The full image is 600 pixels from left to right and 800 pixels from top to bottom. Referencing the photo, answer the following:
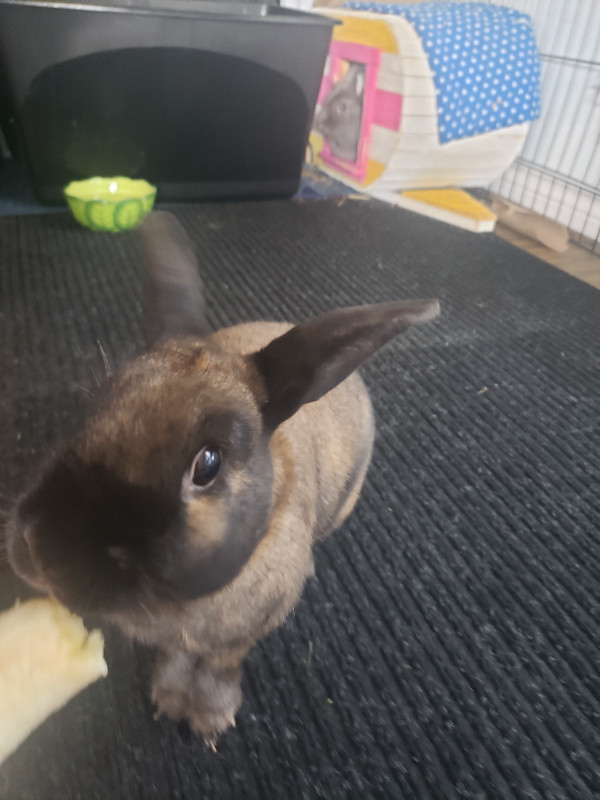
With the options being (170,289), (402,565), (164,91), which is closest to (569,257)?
(164,91)

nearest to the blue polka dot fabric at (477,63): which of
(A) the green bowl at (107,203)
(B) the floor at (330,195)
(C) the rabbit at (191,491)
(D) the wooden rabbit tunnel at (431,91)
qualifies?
(D) the wooden rabbit tunnel at (431,91)

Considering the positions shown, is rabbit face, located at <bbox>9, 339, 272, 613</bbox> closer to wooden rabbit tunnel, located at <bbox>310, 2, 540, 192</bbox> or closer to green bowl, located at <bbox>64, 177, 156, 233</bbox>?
green bowl, located at <bbox>64, 177, 156, 233</bbox>

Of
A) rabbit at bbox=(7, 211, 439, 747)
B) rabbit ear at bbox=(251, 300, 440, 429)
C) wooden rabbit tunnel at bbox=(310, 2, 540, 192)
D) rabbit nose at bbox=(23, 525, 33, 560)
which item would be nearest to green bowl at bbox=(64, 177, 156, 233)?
wooden rabbit tunnel at bbox=(310, 2, 540, 192)

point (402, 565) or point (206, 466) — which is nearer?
point (206, 466)

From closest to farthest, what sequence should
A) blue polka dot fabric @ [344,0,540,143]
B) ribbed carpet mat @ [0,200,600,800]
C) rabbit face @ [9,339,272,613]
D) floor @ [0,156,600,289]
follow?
1. rabbit face @ [9,339,272,613]
2. ribbed carpet mat @ [0,200,600,800]
3. floor @ [0,156,600,289]
4. blue polka dot fabric @ [344,0,540,143]

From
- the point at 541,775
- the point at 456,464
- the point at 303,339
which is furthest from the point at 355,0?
the point at 541,775

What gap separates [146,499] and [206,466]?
0.08 metres

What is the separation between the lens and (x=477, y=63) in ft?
7.20

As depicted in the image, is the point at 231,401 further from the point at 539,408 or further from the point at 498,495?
the point at 539,408

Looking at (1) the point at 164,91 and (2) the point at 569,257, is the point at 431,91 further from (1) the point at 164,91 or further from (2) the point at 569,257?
(1) the point at 164,91

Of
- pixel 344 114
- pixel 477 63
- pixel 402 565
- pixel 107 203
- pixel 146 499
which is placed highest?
pixel 477 63

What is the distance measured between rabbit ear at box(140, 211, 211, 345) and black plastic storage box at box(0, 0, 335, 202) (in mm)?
1286

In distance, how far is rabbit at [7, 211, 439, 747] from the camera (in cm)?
48

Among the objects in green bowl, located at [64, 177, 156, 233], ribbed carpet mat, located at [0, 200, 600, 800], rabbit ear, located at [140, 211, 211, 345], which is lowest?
ribbed carpet mat, located at [0, 200, 600, 800]
